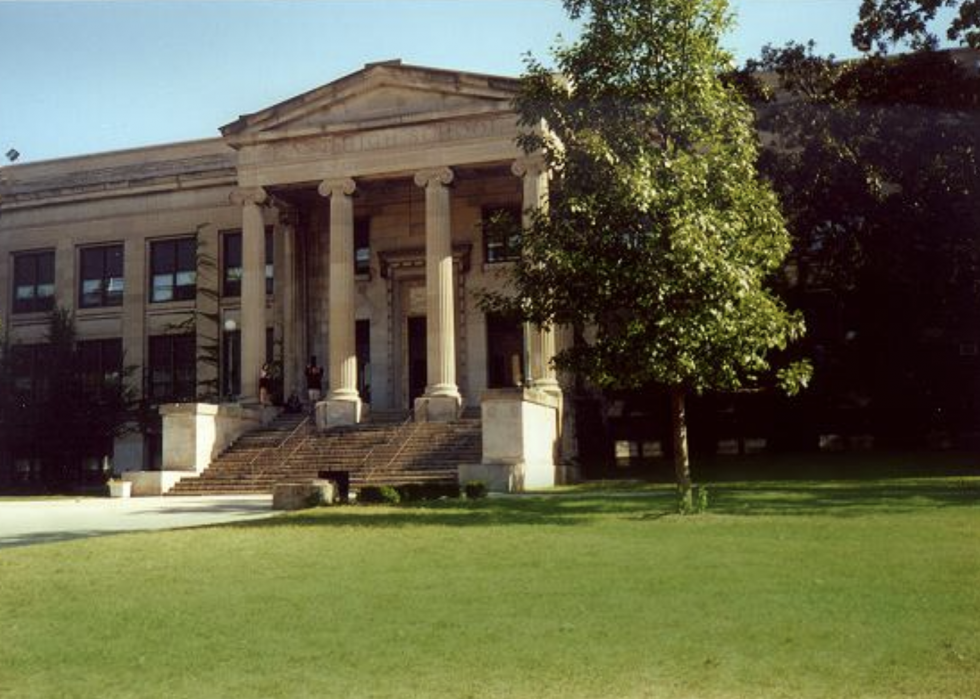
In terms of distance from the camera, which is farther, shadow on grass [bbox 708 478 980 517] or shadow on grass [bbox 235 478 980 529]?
shadow on grass [bbox 708 478 980 517]

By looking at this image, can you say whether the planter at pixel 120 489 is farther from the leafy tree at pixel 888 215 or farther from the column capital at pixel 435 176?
the leafy tree at pixel 888 215

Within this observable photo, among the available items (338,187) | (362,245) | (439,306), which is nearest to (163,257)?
(362,245)

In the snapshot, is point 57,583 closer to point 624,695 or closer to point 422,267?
point 624,695

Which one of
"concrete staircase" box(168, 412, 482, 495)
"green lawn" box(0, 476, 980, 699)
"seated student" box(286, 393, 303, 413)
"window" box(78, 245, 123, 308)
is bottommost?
"green lawn" box(0, 476, 980, 699)

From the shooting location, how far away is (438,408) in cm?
3244

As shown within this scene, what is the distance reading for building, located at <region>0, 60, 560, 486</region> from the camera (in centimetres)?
3381

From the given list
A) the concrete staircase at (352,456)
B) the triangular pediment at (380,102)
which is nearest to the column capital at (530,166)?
the triangular pediment at (380,102)

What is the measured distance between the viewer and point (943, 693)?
6.86 metres

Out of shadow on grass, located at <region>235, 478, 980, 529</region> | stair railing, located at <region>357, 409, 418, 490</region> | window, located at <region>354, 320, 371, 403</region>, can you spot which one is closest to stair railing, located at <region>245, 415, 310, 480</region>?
stair railing, located at <region>357, 409, 418, 490</region>

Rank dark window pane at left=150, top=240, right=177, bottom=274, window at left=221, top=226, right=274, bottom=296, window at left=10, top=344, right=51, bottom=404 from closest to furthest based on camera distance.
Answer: window at left=10, top=344, right=51, bottom=404 → window at left=221, top=226, right=274, bottom=296 → dark window pane at left=150, top=240, right=177, bottom=274

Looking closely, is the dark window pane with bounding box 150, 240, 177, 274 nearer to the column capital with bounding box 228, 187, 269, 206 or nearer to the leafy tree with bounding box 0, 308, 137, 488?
the leafy tree with bounding box 0, 308, 137, 488

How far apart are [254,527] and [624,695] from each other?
34.4 feet

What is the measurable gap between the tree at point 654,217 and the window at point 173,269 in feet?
88.8

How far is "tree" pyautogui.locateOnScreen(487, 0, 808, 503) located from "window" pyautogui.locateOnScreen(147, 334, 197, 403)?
26572mm
